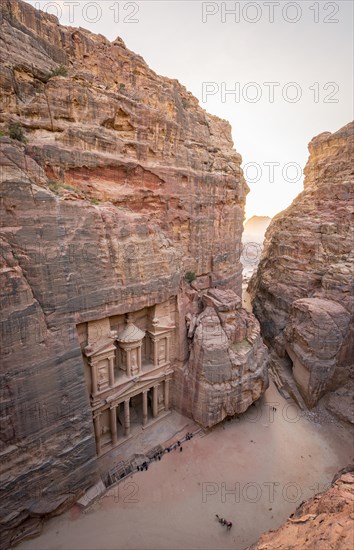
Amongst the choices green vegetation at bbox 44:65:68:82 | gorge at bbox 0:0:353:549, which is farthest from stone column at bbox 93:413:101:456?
green vegetation at bbox 44:65:68:82

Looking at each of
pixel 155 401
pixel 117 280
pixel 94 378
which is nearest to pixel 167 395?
pixel 155 401

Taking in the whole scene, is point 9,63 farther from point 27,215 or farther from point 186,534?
point 186,534

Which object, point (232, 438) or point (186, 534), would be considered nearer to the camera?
point (186, 534)

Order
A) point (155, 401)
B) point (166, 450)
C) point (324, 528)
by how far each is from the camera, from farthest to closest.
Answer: point (155, 401)
point (166, 450)
point (324, 528)

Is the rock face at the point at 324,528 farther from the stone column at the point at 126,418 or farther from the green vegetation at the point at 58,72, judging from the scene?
the green vegetation at the point at 58,72

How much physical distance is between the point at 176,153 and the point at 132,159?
320cm

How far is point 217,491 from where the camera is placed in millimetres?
12266

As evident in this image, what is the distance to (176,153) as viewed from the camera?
50.7 feet

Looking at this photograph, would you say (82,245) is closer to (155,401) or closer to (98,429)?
(98,429)

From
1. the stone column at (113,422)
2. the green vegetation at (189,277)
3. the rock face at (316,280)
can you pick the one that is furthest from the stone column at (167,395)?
the rock face at (316,280)

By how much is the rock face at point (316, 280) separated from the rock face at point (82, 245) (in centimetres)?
403

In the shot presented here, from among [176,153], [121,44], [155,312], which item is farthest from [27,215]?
[121,44]

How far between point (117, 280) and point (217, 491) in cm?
1102

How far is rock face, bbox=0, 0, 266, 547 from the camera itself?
30.8 ft
